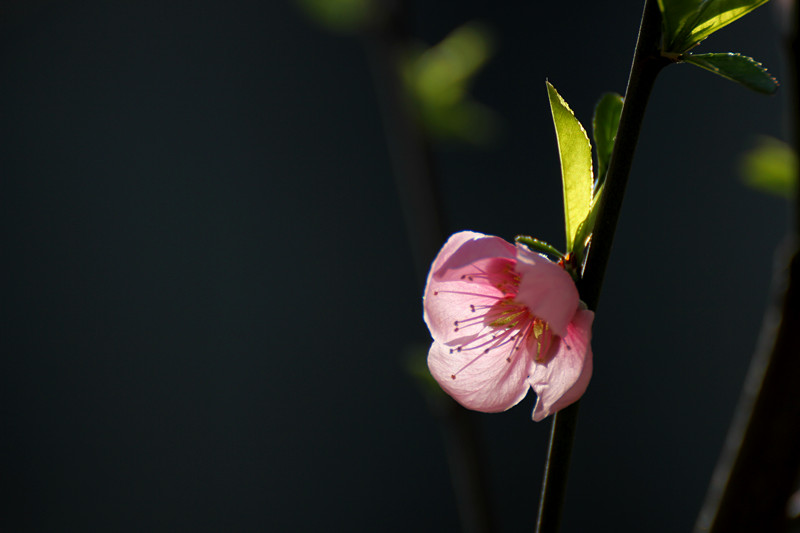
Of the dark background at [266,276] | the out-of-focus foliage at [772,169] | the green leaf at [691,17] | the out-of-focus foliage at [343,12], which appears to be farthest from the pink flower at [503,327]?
the dark background at [266,276]

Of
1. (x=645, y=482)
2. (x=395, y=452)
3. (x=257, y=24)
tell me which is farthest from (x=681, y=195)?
(x=257, y=24)

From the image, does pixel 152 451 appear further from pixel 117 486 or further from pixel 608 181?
pixel 608 181

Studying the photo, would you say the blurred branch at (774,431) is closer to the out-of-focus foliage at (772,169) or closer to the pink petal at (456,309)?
the pink petal at (456,309)

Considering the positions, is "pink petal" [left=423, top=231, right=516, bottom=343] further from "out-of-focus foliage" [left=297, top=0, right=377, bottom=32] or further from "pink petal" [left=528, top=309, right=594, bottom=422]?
"out-of-focus foliage" [left=297, top=0, right=377, bottom=32]

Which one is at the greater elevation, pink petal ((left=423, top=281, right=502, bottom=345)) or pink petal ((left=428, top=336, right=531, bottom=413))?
pink petal ((left=423, top=281, right=502, bottom=345))

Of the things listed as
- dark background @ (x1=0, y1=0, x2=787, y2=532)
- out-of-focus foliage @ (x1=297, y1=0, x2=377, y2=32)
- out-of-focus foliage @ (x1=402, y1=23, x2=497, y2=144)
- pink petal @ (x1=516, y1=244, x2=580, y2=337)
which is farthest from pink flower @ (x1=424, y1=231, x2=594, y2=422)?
dark background @ (x1=0, y1=0, x2=787, y2=532)

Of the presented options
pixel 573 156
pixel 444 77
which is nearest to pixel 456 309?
pixel 573 156
